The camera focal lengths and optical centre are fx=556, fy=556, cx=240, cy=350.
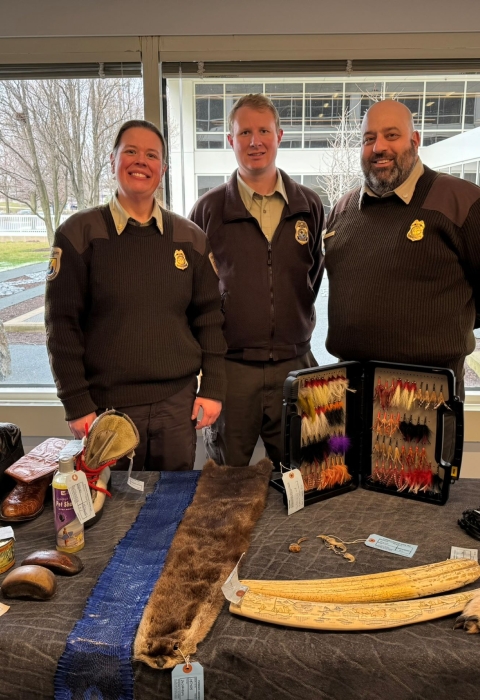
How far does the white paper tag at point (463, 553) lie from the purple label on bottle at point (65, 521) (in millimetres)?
868

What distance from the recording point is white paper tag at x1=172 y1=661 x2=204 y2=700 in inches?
38.2

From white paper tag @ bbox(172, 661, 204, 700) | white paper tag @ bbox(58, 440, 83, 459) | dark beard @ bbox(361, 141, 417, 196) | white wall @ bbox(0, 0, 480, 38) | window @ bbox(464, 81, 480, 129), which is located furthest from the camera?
window @ bbox(464, 81, 480, 129)

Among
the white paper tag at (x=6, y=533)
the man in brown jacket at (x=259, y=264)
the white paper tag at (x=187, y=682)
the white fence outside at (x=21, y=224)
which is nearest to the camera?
the white paper tag at (x=187, y=682)

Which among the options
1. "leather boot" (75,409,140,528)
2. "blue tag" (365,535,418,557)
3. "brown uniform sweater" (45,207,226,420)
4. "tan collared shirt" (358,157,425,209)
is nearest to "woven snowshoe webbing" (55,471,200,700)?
"leather boot" (75,409,140,528)

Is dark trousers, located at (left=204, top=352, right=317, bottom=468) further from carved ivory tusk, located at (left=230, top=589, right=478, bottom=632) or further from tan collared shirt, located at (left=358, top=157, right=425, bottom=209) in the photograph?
carved ivory tusk, located at (left=230, top=589, right=478, bottom=632)

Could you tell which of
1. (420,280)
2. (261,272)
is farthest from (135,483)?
(420,280)

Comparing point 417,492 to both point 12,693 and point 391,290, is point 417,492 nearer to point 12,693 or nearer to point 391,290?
point 391,290

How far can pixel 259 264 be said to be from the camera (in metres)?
2.28

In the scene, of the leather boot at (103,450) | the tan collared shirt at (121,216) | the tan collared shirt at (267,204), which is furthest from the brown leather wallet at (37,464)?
the tan collared shirt at (267,204)

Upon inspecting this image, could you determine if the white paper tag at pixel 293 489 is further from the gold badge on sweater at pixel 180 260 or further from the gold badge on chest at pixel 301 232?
the gold badge on chest at pixel 301 232

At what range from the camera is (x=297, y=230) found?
2332 millimetres

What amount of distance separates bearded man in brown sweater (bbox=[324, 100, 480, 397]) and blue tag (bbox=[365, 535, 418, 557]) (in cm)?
73

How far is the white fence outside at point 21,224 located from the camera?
3016mm

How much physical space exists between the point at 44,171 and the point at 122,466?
70.2 inches
